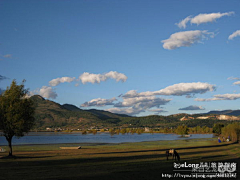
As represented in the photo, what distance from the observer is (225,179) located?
2352 centimetres

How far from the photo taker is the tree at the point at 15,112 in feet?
142

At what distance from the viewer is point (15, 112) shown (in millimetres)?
43938

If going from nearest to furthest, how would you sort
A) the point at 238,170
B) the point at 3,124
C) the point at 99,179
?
the point at 99,179 → the point at 238,170 → the point at 3,124

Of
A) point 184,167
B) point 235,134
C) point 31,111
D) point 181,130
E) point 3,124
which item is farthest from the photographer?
point 181,130

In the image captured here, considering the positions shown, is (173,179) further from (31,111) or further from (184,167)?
(31,111)

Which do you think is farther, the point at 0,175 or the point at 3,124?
the point at 3,124

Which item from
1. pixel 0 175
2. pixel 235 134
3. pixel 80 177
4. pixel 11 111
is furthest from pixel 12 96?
pixel 235 134

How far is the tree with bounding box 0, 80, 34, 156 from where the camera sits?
43.3 m

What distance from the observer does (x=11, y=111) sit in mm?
43688

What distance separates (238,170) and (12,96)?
3645 cm

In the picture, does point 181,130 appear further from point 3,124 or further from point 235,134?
point 3,124

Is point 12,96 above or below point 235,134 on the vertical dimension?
above

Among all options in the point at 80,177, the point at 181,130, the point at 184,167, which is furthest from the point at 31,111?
the point at 181,130

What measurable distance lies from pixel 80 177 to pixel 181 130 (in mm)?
176185
